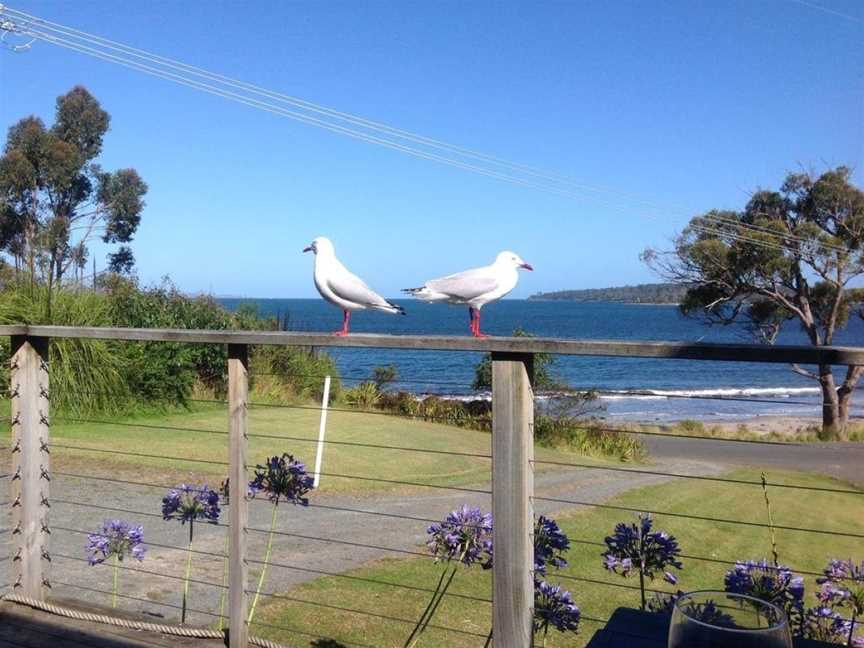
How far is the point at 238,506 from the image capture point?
256cm

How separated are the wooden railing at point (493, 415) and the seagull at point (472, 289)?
31 cm

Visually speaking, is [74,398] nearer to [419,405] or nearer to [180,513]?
[419,405]

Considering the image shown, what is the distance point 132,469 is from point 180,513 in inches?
228

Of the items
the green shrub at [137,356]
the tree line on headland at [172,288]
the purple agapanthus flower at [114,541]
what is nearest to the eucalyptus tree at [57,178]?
the tree line on headland at [172,288]

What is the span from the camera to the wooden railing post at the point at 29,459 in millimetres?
2951

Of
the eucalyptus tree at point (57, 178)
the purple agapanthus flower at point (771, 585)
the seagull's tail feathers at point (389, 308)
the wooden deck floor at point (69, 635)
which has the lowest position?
the wooden deck floor at point (69, 635)

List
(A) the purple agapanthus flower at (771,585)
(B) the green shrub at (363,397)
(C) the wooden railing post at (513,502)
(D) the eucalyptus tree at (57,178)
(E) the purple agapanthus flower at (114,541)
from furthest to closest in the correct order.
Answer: (D) the eucalyptus tree at (57,178)
(B) the green shrub at (363,397)
(E) the purple agapanthus flower at (114,541)
(A) the purple agapanthus flower at (771,585)
(C) the wooden railing post at (513,502)

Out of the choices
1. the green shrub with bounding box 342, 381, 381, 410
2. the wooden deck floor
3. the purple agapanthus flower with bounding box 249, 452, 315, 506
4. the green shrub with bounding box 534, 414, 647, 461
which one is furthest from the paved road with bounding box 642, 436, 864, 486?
the wooden deck floor

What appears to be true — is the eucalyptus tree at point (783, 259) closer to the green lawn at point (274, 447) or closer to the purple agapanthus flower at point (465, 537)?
the green lawn at point (274, 447)

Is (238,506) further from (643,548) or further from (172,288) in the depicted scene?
(172,288)

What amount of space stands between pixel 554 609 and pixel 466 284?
103 cm

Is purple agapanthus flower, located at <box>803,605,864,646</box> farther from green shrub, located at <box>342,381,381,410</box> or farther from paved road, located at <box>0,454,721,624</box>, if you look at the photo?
green shrub, located at <box>342,381,381,410</box>

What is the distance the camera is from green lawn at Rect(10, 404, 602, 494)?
8.54 metres

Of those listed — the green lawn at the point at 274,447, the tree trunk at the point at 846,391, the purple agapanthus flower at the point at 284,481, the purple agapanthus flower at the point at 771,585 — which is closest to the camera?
the purple agapanthus flower at the point at 771,585
